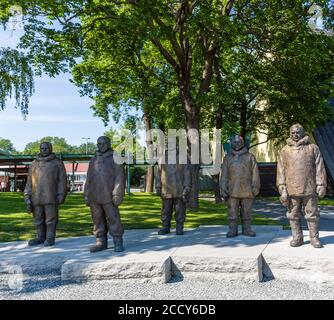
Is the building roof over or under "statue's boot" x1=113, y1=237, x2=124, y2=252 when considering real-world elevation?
over

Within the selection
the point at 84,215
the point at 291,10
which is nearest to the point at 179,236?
the point at 84,215

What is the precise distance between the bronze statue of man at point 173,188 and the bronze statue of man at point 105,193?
5.00 feet

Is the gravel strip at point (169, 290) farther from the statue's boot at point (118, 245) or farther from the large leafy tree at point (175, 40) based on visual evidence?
the large leafy tree at point (175, 40)

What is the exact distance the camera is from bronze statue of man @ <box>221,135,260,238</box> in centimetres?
729

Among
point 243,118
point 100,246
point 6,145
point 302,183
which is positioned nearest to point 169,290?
point 100,246

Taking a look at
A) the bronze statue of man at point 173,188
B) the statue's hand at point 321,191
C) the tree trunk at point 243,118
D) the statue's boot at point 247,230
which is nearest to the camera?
the statue's hand at point 321,191

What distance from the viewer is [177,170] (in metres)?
7.98

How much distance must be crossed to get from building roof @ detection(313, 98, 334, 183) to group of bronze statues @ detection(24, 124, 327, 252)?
14116 mm

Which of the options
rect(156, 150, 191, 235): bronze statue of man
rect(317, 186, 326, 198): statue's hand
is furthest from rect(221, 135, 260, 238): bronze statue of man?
rect(317, 186, 326, 198): statue's hand

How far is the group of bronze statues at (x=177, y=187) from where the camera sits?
6.45 meters

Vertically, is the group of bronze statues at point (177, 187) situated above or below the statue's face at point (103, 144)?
below

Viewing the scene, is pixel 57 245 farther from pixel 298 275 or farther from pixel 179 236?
pixel 298 275

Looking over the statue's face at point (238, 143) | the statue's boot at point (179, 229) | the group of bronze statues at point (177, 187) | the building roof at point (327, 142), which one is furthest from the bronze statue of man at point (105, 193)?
the building roof at point (327, 142)

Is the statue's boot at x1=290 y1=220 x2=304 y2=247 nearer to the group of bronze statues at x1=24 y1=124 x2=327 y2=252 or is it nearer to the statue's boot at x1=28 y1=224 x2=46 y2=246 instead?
the group of bronze statues at x1=24 y1=124 x2=327 y2=252
